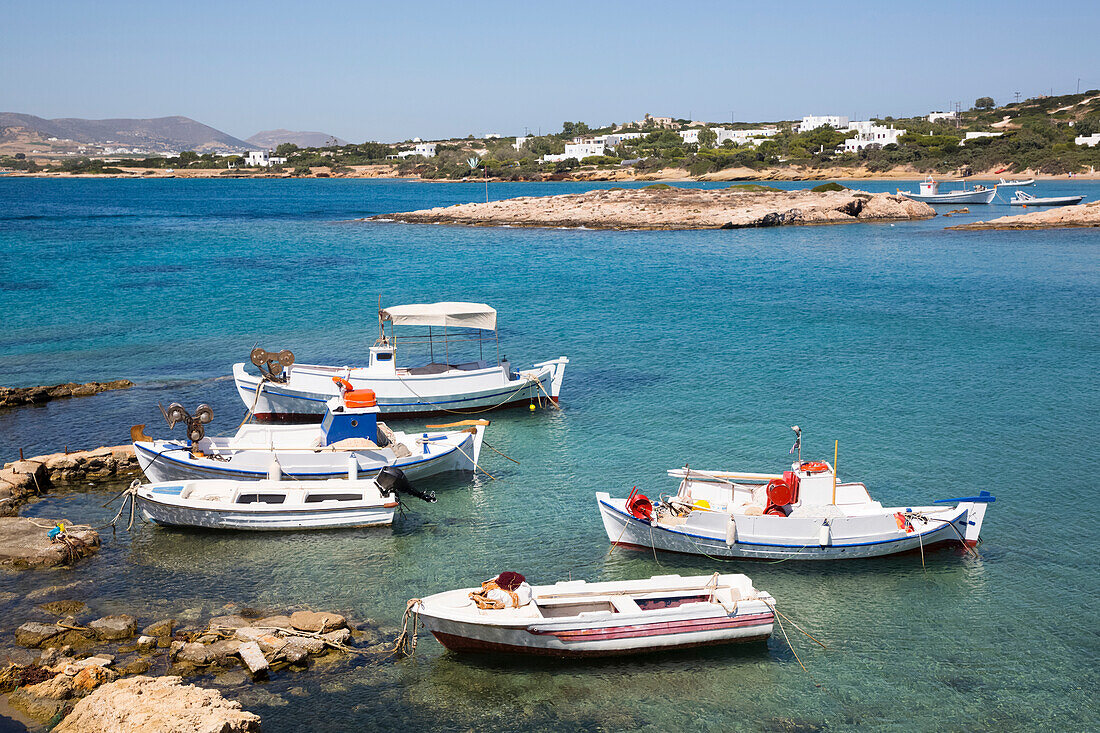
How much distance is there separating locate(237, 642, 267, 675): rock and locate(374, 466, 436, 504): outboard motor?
216 inches

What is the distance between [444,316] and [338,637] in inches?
534

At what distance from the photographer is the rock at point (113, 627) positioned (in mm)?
13453

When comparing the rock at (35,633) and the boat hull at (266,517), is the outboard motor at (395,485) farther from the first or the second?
the rock at (35,633)

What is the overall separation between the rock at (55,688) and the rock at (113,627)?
4.70ft

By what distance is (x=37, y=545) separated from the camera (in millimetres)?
16375

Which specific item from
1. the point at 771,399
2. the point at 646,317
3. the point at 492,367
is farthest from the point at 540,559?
the point at 646,317

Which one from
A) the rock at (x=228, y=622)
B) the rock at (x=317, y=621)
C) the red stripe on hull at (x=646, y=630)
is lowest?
the rock at (x=228, y=622)

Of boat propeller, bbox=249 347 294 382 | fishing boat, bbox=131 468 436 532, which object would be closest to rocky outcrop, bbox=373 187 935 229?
boat propeller, bbox=249 347 294 382

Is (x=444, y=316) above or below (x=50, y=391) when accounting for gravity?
above

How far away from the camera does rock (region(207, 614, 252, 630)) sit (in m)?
13.6

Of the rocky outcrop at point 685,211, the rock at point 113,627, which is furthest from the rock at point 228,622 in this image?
the rocky outcrop at point 685,211

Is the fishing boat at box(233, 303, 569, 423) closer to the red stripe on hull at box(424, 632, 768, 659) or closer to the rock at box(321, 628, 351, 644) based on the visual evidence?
the rock at box(321, 628, 351, 644)

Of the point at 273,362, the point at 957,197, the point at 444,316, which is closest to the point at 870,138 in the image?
the point at 957,197

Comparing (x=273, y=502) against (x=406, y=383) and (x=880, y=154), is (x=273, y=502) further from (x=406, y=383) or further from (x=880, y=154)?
(x=880, y=154)
